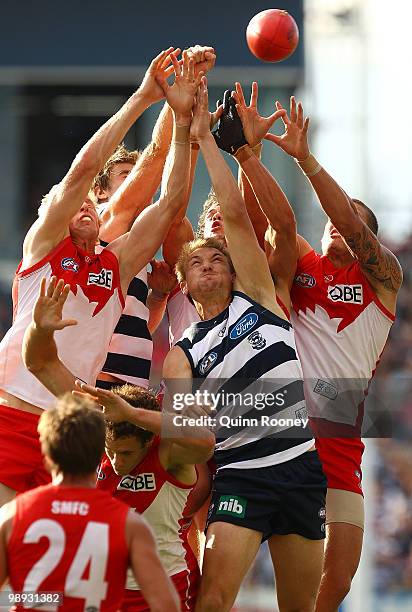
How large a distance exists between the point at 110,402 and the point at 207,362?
896mm

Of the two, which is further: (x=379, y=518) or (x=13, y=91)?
(x=13, y=91)

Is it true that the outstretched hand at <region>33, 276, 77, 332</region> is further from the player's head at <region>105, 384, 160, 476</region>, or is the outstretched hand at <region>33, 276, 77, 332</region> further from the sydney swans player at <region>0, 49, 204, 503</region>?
the sydney swans player at <region>0, 49, 204, 503</region>

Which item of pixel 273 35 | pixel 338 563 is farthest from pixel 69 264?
pixel 338 563

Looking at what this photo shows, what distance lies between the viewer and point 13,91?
15.5 m

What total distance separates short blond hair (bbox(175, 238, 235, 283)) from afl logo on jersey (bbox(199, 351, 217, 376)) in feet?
1.69

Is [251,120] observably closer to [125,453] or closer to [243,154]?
[243,154]

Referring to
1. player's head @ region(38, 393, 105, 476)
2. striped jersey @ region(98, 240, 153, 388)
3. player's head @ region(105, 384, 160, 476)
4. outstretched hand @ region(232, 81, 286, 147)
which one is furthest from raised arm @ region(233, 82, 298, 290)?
player's head @ region(38, 393, 105, 476)

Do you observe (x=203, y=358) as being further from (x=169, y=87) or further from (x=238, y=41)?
(x=238, y=41)

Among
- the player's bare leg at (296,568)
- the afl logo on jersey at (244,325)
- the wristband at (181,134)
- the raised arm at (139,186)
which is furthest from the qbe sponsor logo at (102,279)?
the player's bare leg at (296,568)

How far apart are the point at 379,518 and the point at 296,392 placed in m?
6.41

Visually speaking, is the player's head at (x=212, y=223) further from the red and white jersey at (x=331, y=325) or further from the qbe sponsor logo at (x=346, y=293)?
the qbe sponsor logo at (x=346, y=293)

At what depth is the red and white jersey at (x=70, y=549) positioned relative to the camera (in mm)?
4379

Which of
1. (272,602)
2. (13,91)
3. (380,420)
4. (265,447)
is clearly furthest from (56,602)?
(13,91)

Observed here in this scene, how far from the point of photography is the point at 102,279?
6.21 m
